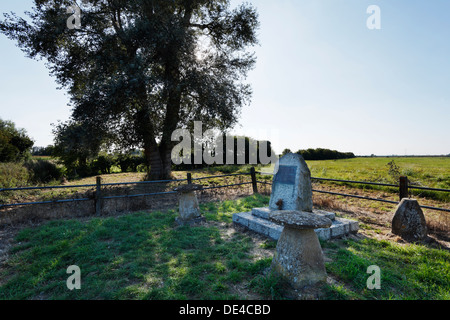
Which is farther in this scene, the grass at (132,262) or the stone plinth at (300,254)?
the grass at (132,262)

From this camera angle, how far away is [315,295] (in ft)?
8.73

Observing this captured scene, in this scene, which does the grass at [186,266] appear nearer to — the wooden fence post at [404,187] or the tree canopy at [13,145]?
the wooden fence post at [404,187]

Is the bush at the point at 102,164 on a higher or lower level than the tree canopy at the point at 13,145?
lower

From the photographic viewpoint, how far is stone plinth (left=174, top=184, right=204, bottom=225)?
6004 millimetres

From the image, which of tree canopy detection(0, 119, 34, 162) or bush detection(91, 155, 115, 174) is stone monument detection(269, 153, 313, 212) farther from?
bush detection(91, 155, 115, 174)

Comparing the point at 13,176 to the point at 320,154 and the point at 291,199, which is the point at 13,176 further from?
the point at 320,154

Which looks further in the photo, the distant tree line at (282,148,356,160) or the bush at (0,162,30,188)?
the distant tree line at (282,148,356,160)

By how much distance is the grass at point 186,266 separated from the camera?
2873 millimetres

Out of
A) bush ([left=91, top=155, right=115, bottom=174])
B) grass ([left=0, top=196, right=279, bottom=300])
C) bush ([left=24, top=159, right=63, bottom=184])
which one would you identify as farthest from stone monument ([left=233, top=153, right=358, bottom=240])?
bush ([left=91, top=155, right=115, bottom=174])

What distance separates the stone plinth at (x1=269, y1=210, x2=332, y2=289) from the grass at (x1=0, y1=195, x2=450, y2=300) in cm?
17

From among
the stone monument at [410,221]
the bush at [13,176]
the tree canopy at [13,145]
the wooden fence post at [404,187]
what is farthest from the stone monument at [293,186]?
the tree canopy at [13,145]

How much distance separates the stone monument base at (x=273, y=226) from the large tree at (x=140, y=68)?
21.3 ft

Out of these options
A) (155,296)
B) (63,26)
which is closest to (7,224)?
(155,296)
